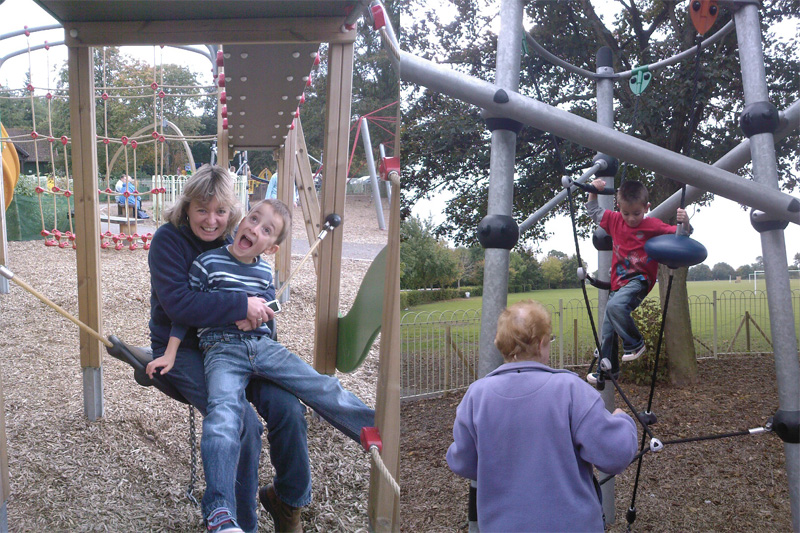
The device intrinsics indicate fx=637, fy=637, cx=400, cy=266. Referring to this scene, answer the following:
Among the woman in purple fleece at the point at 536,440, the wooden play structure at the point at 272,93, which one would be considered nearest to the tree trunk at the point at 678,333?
the woman in purple fleece at the point at 536,440

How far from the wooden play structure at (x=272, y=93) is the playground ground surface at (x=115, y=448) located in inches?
9.8

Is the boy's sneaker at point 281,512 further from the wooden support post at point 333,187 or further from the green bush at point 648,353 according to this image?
the green bush at point 648,353

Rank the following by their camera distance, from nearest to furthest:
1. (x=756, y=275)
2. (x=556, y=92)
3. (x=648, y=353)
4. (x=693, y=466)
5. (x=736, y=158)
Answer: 1. (x=756, y=275)
2. (x=736, y=158)
3. (x=556, y=92)
4. (x=693, y=466)
5. (x=648, y=353)

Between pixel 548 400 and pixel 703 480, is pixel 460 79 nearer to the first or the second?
pixel 548 400

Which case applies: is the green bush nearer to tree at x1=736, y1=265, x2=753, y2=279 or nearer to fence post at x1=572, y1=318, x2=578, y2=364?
fence post at x1=572, y1=318, x2=578, y2=364

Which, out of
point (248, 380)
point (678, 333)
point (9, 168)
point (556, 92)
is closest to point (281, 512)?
point (248, 380)

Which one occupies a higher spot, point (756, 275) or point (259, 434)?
point (756, 275)

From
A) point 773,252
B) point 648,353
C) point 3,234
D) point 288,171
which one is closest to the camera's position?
point 773,252

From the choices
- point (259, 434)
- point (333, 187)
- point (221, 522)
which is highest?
point (333, 187)

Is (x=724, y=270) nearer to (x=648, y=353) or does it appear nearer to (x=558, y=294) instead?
(x=558, y=294)

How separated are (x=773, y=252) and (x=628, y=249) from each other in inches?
19.7

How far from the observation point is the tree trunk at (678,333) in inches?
109

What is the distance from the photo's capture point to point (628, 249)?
7.70ft

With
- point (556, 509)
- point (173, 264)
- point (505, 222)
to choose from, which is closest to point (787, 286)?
point (505, 222)
